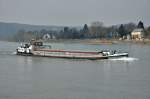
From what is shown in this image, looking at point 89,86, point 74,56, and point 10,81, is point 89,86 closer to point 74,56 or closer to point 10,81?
point 10,81

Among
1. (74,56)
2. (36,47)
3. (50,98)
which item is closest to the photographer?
(50,98)

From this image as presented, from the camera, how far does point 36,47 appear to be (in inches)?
1453

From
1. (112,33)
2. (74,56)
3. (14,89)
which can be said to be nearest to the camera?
(14,89)

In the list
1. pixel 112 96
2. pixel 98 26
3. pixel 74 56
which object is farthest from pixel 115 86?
pixel 98 26

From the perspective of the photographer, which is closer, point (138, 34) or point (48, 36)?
point (138, 34)

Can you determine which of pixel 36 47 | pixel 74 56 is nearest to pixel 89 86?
pixel 74 56

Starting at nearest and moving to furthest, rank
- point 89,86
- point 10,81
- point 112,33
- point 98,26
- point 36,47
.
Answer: point 89,86 → point 10,81 → point 36,47 → point 112,33 → point 98,26

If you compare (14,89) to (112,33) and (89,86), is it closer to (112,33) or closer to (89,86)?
(89,86)

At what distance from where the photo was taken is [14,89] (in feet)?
48.1

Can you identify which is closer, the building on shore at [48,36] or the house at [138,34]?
the house at [138,34]

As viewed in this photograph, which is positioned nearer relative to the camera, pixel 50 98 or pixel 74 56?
pixel 50 98

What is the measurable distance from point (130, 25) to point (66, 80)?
87.4 metres

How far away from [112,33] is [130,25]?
1137 centimetres

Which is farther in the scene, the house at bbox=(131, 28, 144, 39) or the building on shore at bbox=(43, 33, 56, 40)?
the building on shore at bbox=(43, 33, 56, 40)
